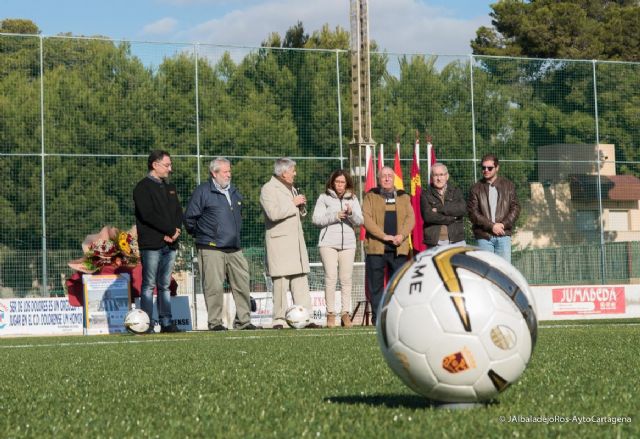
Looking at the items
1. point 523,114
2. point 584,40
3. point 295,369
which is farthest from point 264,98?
point 584,40

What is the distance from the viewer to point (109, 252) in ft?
47.6

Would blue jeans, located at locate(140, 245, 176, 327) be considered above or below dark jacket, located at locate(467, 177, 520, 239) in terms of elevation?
below

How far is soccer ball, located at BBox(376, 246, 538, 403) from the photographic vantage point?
4.07 m

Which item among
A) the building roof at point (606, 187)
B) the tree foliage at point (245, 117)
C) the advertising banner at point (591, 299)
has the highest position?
the tree foliage at point (245, 117)

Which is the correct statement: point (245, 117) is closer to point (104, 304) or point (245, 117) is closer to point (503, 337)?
point (104, 304)

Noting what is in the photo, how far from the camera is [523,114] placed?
85.1 ft

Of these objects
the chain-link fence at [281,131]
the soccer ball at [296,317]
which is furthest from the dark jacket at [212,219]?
the chain-link fence at [281,131]

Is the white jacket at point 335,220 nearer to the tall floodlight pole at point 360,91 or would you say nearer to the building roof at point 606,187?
the tall floodlight pole at point 360,91

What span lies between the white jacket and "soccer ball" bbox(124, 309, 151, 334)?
2390 millimetres

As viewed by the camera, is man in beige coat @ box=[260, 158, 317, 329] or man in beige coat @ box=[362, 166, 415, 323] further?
man in beige coat @ box=[260, 158, 317, 329]

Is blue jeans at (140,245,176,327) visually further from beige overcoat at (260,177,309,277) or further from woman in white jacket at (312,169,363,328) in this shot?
woman in white jacket at (312,169,363,328)

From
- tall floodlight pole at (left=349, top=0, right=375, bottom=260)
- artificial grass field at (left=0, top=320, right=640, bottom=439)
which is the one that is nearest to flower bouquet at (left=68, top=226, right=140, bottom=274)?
artificial grass field at (left=0, top=320, right=640, bottom=439)

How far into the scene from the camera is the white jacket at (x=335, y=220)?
13.1 metres

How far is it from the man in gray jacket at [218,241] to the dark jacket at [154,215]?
0.91 ft
